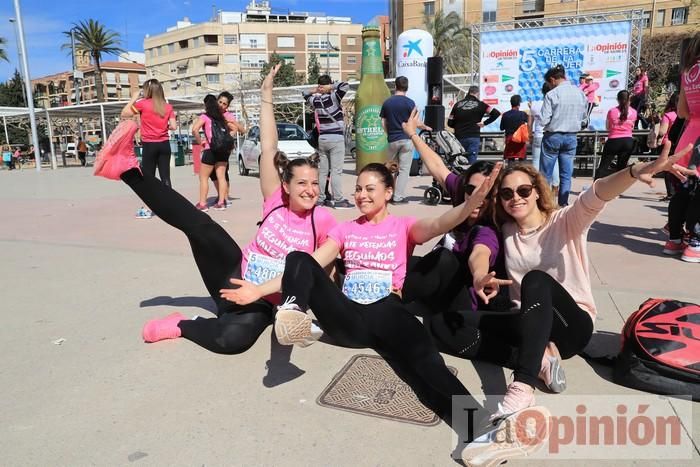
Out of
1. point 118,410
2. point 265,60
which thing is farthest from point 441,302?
point 265,60

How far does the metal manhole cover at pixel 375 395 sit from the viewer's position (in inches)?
89.8

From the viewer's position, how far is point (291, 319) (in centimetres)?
219

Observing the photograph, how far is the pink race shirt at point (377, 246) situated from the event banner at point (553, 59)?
41.9 ft

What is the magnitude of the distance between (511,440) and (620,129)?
7.52 meters

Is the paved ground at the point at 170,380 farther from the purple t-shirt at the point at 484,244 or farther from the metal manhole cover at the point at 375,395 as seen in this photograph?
the purple t-shirt at the point at 484,244

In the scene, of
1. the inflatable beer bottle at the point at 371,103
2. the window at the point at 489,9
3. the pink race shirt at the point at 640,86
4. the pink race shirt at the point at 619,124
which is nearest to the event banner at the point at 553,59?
the pink race shirt at the point at 640,86

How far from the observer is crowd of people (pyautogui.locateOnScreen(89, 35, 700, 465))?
225 centimetres

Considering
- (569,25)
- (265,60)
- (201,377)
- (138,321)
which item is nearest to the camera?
(201,377)

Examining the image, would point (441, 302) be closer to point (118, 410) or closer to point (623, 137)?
point (118, 410)

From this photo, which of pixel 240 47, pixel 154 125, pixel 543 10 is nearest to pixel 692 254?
pixel 154 125

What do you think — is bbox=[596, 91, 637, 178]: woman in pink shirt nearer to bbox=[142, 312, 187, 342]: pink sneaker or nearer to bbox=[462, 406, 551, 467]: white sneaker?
bbox=[462, 406, 551, 467]: white sneaker

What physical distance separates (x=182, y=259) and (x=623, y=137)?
23.2 ft

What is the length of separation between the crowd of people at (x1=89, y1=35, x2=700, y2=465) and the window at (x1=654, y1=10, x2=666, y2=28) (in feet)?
165

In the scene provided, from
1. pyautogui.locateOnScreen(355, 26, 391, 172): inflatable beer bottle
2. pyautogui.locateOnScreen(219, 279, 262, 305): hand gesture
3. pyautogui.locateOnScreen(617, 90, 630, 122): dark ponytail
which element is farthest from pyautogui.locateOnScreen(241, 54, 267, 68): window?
pyautogui.locateOnScreen(219, 279, 262, 305): hand gesture
